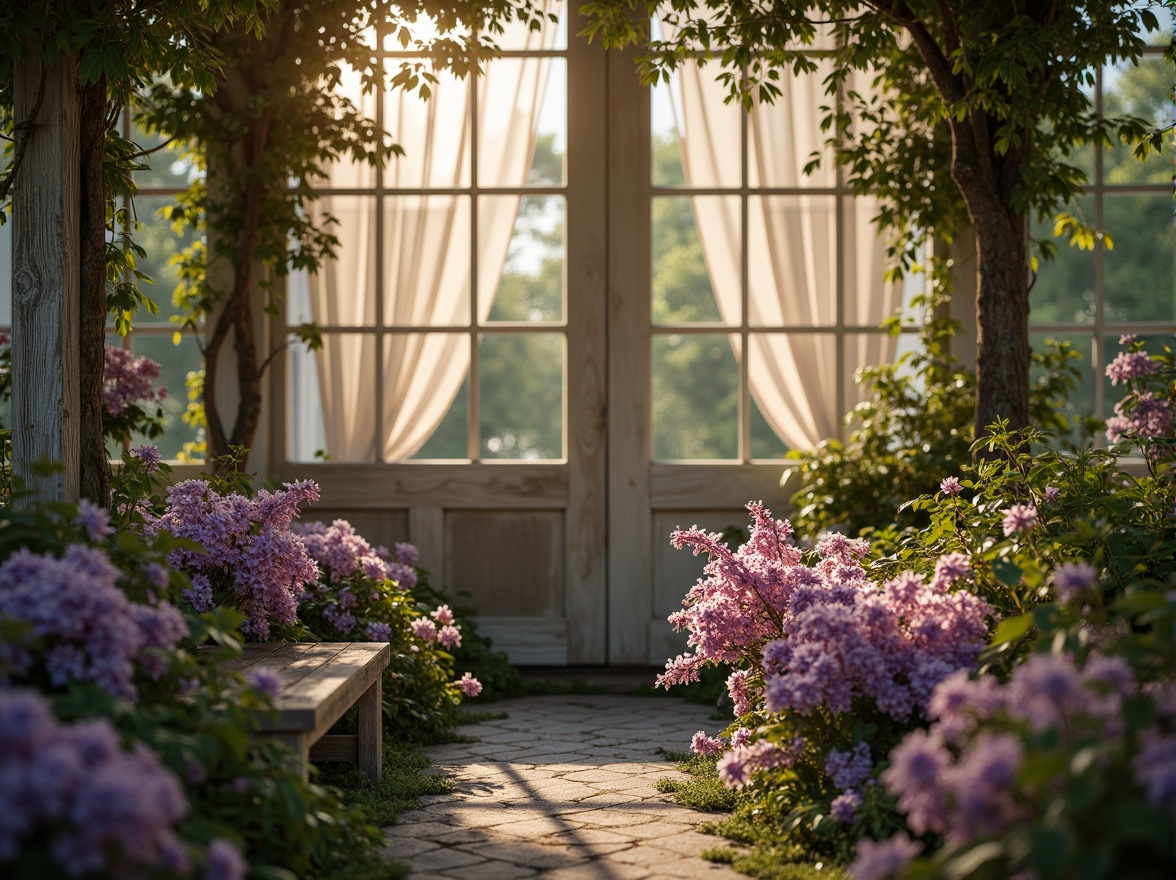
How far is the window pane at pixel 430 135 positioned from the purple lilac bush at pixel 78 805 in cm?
393

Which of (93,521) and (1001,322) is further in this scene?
(1001,322)

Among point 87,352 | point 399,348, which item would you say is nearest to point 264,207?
point 399,348

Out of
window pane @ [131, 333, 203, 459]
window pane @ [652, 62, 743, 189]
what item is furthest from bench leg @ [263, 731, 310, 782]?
window pane @ [131, 333, 203, 459]

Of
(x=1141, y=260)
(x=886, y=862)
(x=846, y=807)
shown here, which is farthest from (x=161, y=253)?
(x=886, y=862)

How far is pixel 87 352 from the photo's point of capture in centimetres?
298

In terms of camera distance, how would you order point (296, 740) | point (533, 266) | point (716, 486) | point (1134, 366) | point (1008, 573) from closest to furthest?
point (1008, 573), point (296, 740), point (1134, 366), point (716, 486), point (533, 266)

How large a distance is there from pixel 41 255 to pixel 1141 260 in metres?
20.1

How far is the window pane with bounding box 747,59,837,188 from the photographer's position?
5.06 metres

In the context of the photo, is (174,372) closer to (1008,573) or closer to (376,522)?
(376,522)

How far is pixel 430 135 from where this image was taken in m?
5.09

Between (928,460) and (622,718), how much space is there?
1.49 meters

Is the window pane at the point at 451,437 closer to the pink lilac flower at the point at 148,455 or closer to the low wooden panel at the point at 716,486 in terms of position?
the low wooden panel at the point at 716,486

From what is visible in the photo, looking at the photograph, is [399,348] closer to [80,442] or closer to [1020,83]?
[80,442]

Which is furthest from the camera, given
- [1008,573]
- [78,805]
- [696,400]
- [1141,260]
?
[696,400]
